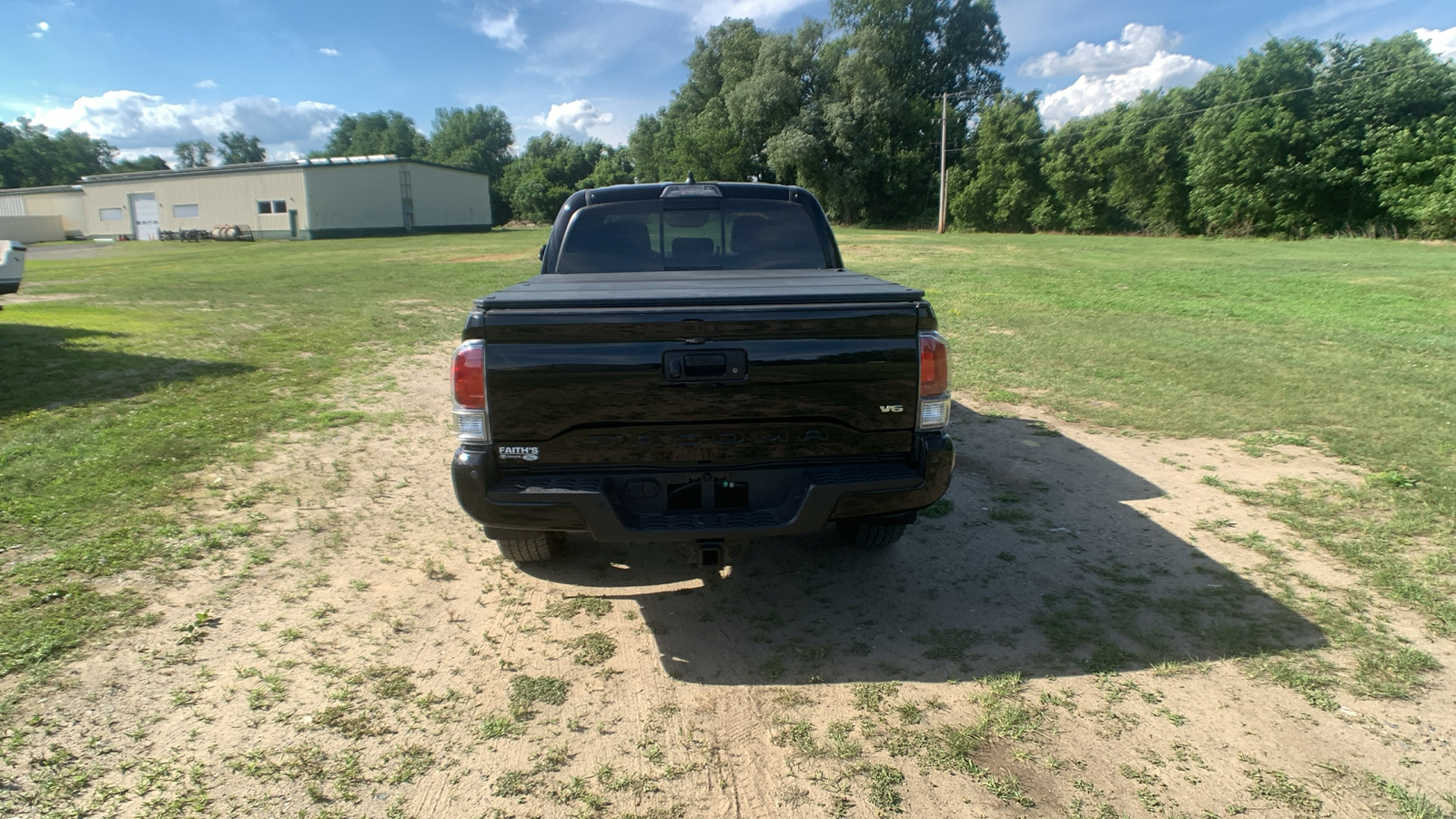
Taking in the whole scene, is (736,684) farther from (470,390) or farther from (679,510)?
(470,390)

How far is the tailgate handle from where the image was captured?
10.1 feet

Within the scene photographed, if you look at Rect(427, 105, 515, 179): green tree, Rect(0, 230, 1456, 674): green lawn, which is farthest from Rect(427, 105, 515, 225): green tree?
Rect(0, 230, 1456, 674): green lawn

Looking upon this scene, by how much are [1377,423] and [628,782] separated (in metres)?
6.98

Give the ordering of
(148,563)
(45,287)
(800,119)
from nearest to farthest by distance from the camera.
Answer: (148,563) → (45,287) → (800,119)

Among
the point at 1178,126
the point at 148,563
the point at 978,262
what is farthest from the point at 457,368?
the point at 1178,126

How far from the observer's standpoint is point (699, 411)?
3119mm

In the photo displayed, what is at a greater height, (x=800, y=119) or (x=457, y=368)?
(x=800, y=119)

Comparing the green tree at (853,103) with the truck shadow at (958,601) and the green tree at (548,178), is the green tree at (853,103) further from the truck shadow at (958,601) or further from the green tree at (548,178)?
the truck shadow at (958,601)

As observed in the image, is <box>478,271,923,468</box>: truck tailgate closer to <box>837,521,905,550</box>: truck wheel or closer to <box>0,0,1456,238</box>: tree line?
<box>837,521,905,550</box>: truck wheel

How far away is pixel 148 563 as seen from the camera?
4.11 metres

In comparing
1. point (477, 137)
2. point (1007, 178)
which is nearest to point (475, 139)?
point (477, 137)

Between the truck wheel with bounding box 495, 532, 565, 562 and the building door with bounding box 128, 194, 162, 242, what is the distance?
56467mm

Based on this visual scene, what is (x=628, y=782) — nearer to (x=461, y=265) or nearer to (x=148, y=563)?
(x=148, y=563)

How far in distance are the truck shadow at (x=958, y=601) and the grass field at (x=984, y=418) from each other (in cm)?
6
